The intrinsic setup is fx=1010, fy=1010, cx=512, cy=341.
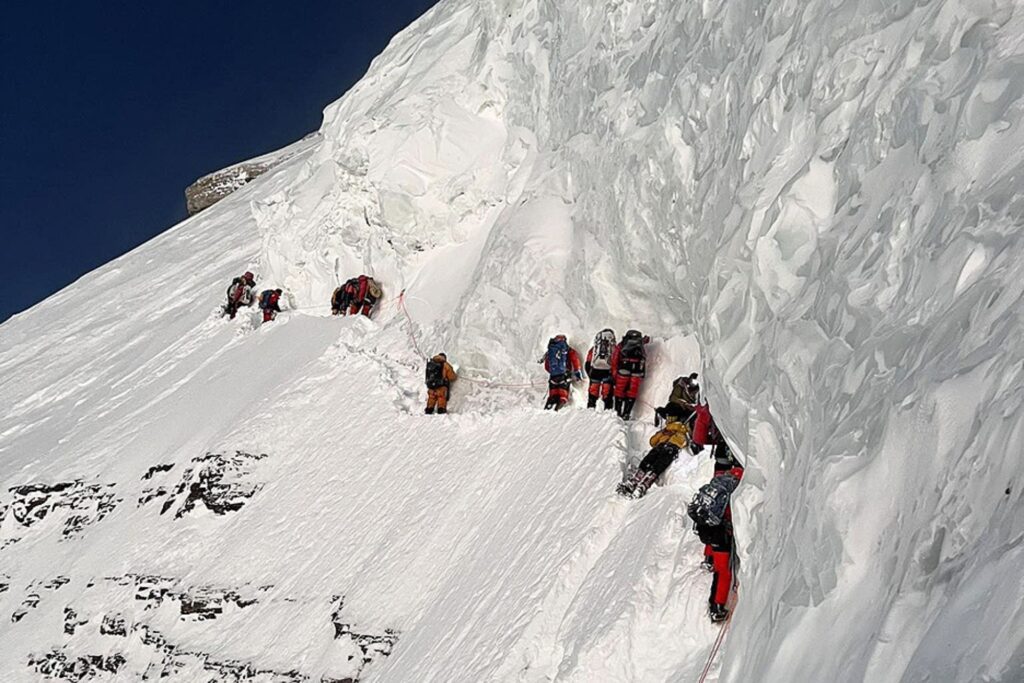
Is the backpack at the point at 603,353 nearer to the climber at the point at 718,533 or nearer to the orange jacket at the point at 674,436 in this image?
the orange jacket at the point at 674,436

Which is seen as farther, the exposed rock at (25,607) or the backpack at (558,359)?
the exposed rock at (25,607)

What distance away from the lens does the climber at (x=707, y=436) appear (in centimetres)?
827

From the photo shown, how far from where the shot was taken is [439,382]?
45.1 ft

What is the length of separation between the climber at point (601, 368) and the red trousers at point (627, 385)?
0.65 feet

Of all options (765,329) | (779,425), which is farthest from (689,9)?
(779,425)

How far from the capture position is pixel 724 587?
22.9 feet

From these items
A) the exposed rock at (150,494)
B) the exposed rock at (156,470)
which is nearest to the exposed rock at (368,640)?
the exposed rock at (150,494)

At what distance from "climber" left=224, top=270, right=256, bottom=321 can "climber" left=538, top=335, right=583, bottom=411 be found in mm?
11729

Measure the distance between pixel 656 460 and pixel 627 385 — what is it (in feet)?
5.51

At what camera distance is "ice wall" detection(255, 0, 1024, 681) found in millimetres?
3641

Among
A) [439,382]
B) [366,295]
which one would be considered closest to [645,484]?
[439,382]

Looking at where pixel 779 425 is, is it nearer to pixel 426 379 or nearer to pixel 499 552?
pixel 499 552

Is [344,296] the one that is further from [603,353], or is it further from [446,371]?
[603,353]

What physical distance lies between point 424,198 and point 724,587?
36.5ft
